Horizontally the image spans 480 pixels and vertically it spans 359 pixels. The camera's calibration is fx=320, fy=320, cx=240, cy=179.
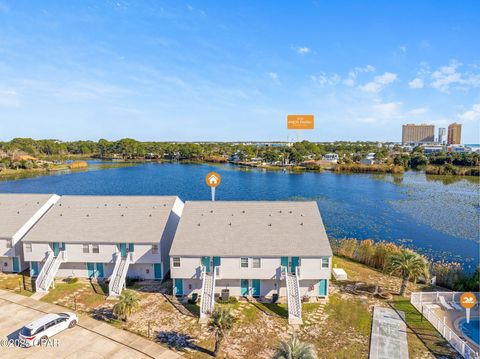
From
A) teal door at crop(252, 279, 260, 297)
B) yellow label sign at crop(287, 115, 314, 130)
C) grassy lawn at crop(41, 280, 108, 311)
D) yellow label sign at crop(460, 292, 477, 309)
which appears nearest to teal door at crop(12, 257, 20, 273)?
grassy lawn at crop(41, 280, 108, 311)

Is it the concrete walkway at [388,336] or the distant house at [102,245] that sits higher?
the distant house at [102,245]

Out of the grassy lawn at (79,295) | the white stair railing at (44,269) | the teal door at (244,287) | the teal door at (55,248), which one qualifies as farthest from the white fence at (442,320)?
the white stair railing at (44,269)

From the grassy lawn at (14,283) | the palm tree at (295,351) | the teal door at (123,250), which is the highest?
the teal door at (123,250)

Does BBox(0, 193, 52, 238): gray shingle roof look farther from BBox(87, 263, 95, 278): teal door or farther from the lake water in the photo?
the lake water

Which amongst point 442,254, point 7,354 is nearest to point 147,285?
Answer: point 7,354

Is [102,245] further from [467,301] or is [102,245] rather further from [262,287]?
[467,301]

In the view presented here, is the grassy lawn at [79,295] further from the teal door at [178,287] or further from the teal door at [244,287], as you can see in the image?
the teal door at [244,287]

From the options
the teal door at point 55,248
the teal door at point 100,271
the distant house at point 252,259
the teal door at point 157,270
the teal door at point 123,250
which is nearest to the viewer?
the distant house at point 252,259
